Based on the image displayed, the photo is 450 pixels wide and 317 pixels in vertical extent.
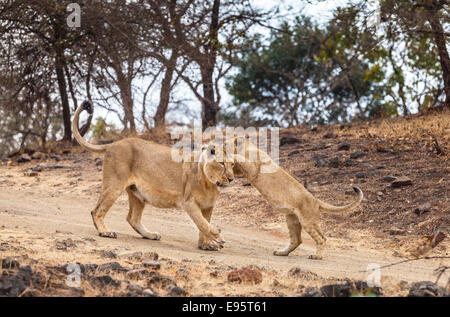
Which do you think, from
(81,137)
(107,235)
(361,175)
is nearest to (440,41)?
(361,175)

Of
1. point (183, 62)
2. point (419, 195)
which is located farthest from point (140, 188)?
point (183, 62)

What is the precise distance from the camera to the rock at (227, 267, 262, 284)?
17.5 feet

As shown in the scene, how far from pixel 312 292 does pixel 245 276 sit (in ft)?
2.54

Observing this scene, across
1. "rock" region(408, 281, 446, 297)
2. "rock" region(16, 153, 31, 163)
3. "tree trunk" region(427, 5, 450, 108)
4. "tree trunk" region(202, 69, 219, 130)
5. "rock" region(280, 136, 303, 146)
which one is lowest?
"rock" region(408, 281, 446, 297)

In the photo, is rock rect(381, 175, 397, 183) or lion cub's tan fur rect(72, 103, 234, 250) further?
rock rect(381, 175, 397, 183)

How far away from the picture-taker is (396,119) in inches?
589

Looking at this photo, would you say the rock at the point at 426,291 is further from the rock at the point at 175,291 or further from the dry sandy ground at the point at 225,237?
the rock at the point at 175,291

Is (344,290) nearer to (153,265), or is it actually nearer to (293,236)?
(153,265)

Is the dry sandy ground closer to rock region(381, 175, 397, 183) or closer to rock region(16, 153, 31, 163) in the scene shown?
rock region(381, 175, 397, 183)

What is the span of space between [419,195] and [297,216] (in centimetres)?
334

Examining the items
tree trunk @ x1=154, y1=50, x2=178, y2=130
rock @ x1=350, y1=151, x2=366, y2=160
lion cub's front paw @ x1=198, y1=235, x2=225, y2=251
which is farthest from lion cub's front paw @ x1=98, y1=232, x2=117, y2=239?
tree trunk @ x1=154, y1=50, x2=178, y2=130

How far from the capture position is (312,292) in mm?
4781

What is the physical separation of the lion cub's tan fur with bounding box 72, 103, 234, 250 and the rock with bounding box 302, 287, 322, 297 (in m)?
2.53

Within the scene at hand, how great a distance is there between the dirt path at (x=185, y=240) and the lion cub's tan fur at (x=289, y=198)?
1.03 ft
